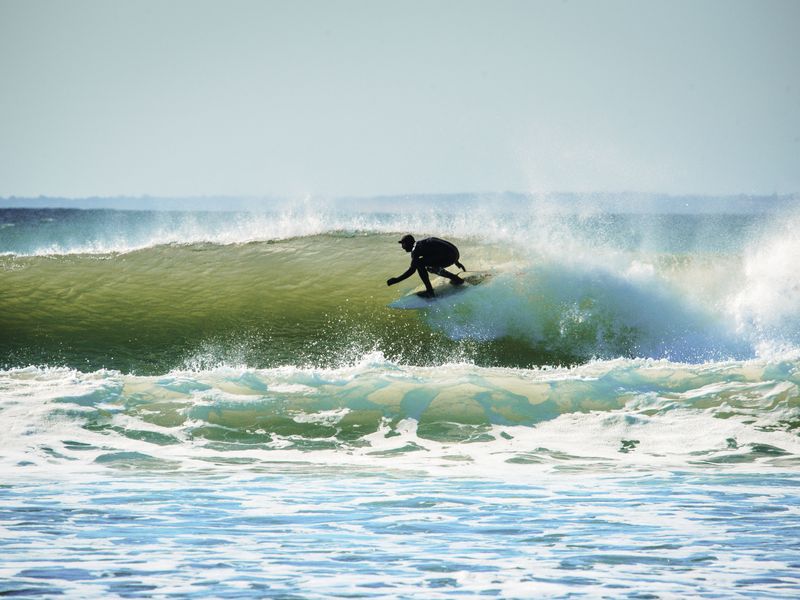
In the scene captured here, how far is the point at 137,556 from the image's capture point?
600 centimetres

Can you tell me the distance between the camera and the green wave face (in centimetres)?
1355

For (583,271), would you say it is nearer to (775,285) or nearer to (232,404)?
(775,285)

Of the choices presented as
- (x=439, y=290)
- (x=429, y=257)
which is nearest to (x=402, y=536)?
(x=429, y=257)

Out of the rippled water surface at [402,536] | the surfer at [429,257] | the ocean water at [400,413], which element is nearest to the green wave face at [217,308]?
the ocean water at [400,413]

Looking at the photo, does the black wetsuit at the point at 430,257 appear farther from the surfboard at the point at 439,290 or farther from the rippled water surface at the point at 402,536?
the rippled water surface at the point at 402,536

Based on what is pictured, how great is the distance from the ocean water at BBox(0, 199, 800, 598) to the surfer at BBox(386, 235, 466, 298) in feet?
1.44

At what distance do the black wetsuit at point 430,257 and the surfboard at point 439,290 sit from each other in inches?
8.5

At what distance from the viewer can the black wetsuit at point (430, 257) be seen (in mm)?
Result: 13547

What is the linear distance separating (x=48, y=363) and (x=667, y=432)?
Result: 8.84m

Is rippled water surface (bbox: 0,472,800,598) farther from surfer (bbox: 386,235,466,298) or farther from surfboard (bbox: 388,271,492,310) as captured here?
surfboard (bbox: 388,271,492,310)

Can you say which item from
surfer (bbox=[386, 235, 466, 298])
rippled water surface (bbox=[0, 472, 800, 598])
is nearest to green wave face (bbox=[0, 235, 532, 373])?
surfer (bbox=[386, 235, 466, 298])

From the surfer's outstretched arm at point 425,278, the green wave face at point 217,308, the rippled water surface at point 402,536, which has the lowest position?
the rippled water surface at point 402,536

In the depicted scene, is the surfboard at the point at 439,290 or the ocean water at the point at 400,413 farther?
the surfboard at the point at 439,290

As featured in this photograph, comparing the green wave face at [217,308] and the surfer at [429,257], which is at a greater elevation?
the surfer at [429,257]
